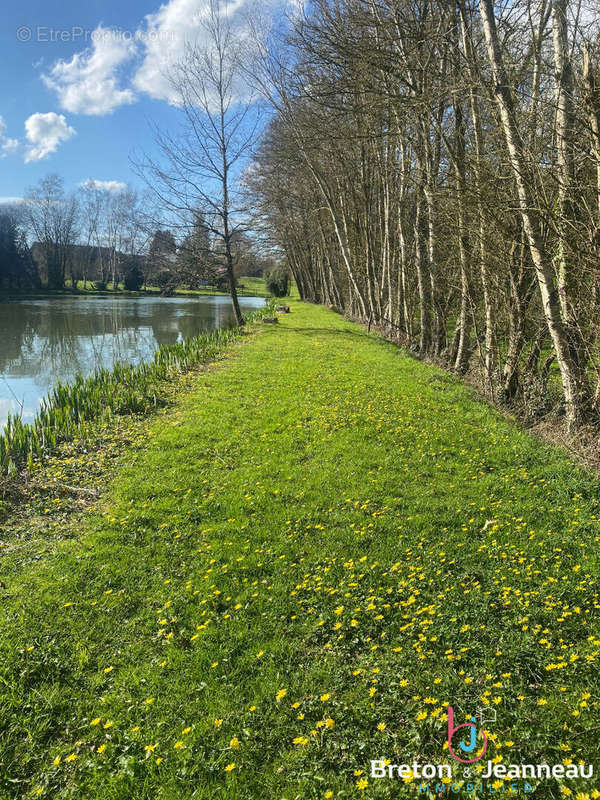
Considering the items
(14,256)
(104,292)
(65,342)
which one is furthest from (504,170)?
A: (104,292)

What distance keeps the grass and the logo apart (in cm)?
5

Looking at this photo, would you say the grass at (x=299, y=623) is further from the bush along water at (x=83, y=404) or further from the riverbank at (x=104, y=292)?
the riverbank at (x=104, y=292)

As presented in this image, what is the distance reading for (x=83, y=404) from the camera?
8570 mm

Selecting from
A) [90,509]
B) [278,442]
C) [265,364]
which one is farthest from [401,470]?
[265,364]

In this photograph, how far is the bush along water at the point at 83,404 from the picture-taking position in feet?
22.0

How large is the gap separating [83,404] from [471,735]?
25.9 feet

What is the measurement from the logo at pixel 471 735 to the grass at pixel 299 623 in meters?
0.05

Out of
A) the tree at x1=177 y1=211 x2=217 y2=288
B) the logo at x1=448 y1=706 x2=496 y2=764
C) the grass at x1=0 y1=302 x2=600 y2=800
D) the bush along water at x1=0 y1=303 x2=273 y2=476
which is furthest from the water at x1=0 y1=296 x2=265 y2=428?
the logo at x1=448 y1=706 x2=496 y2=764

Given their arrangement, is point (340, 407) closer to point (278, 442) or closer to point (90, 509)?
point (278, 442)

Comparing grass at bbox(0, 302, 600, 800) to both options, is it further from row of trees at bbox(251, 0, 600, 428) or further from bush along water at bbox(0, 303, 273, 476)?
row of trees at bbox(251, 0, 600, 428)

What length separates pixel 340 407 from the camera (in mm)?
8492

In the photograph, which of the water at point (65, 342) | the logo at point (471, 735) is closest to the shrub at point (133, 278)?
the water at point (65, 342)

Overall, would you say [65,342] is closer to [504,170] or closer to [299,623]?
[504,170]

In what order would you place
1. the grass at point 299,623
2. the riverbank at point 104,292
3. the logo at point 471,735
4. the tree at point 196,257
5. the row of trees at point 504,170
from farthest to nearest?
Result: 1. the riverbank at point 104,292
2. the tree at point 196,257
3. the row of trees at point 504,170
4. the grass at point 299,623
5. the logo at point 471,735
